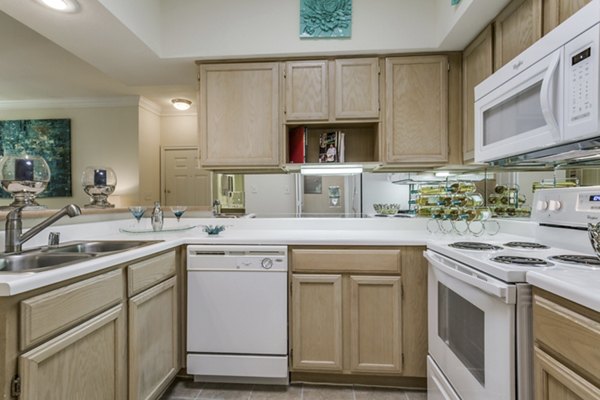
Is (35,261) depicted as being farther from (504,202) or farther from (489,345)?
(504,202)

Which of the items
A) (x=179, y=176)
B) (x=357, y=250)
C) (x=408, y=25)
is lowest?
(x=357, y=250)

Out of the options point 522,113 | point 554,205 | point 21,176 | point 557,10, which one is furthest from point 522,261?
point 21,176

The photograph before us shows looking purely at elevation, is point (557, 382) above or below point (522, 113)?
below

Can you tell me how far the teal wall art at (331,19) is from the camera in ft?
6.88

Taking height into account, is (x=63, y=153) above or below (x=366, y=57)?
below

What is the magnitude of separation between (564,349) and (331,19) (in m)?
2.12

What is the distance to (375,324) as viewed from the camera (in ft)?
5.88

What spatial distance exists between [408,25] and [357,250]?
1546 mm

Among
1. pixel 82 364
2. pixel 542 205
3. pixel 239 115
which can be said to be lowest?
pixel 82 364

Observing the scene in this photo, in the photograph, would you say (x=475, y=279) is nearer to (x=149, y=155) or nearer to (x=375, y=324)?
(x=375, y=324)

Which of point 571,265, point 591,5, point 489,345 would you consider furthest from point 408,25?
point 489,345

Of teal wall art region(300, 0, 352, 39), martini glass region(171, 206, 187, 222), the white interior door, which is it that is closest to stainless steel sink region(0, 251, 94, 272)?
martini glass region(171, 206, 187, 222)

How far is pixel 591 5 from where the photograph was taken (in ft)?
3.17

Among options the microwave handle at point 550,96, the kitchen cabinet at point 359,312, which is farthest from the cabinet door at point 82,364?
the microwave handle at point 550,96
